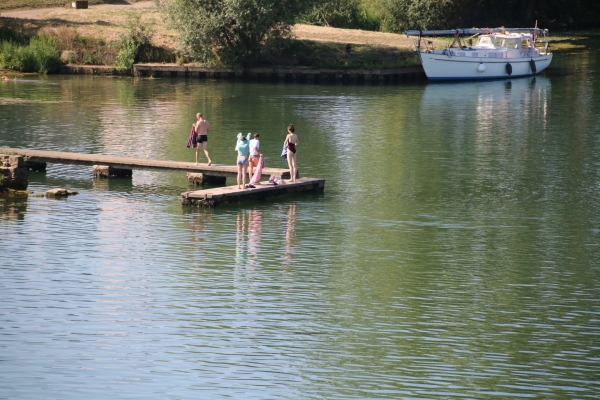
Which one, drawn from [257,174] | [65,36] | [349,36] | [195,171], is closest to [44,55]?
[65,36]

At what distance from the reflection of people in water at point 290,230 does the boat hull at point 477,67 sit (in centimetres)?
4046

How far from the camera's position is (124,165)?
35.2 m

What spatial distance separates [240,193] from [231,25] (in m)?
39.9

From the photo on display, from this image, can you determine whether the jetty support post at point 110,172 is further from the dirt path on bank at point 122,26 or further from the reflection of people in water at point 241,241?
the dirt path on bank at point 122,26

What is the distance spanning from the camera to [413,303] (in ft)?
72.9

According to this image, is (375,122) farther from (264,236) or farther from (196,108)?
(264,236)

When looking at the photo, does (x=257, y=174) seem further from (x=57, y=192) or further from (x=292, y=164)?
(x=57, y=192)

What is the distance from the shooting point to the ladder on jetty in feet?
103

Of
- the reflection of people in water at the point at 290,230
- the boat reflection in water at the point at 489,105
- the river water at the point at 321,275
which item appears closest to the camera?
the river water at the point at 321,275

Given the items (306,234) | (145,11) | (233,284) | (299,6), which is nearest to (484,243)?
(306,234)

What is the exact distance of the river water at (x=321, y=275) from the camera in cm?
1819

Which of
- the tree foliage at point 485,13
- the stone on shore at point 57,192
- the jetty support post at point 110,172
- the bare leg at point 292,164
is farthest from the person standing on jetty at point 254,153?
the tree foliage at point 485,13

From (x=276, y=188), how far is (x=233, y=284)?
9233 mm

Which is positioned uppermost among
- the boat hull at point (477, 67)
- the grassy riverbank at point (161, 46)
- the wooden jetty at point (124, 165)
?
the grassy riverbank at point (161, 46)
